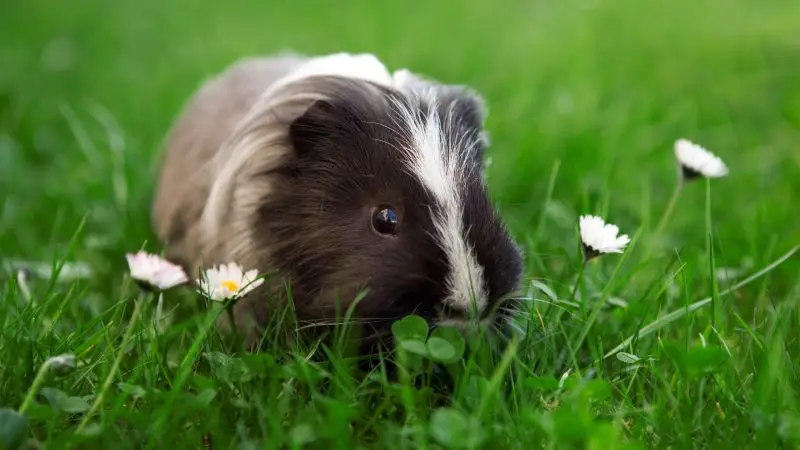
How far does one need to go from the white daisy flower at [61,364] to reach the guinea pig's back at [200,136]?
1379 mm

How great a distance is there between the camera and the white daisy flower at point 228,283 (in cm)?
250

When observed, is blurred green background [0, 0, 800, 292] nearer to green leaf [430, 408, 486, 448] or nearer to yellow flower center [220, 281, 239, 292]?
yellow flower center [220, 281, 239, 292]

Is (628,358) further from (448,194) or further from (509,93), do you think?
(509,93)

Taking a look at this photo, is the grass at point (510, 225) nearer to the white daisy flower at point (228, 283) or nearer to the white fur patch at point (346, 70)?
the white daisy flower at point (228, 283)

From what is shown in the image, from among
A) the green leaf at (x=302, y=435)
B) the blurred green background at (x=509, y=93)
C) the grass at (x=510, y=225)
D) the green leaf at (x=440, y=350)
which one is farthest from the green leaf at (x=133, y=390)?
the blurred green background at (x=509, y=93)

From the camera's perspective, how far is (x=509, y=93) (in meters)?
5.97

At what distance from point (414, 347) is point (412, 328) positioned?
0.09 m

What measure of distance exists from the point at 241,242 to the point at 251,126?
43 centimetres

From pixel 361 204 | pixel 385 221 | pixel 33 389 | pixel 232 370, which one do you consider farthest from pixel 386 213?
pixel 33 389

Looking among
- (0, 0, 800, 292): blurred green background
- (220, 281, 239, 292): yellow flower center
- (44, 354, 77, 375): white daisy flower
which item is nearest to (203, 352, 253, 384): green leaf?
(220, 281, 239, 292): yellow flower center

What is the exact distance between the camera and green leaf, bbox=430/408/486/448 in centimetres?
207

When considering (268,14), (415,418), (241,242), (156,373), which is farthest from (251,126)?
(268,14)

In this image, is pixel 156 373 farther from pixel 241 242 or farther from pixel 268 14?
pixel 268 14

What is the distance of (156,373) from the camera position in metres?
2.47
